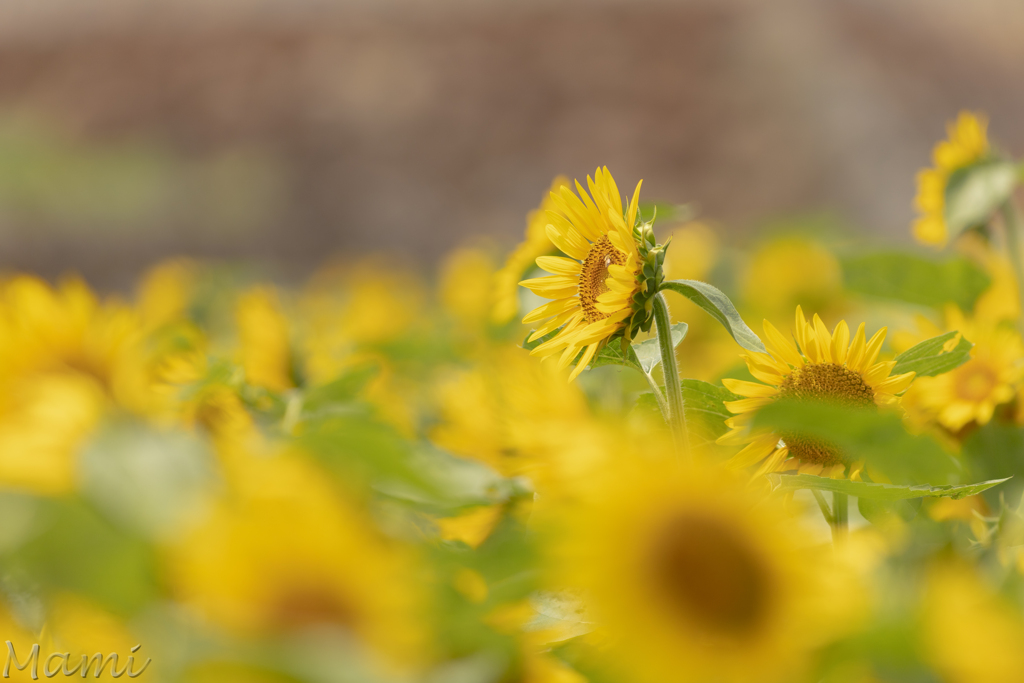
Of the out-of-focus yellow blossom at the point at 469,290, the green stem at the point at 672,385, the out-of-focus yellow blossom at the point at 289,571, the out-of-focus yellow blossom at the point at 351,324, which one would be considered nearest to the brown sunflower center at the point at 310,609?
the out-of-focus yellow blossom at the point at 289,571

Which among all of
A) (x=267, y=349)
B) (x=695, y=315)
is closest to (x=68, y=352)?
(x=267, y=349)

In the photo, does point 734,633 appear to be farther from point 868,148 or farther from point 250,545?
point 868,148

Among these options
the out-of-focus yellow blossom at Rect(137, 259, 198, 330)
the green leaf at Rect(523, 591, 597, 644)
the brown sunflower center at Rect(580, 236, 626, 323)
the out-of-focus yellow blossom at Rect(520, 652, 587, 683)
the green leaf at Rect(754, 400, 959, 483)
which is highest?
the out-of-focus yellow blossom at Rect(137, 259, 198, 330)

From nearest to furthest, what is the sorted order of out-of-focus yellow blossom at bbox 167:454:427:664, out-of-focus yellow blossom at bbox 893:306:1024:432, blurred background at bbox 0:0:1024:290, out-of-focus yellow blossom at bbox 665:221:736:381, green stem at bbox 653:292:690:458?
out-of-focus yellow blossom at bbox 167:454:427:664
green stem at bbox 653:292:690:458
out-of-focus yellow blossom at bbox 893:306:1024:432
out-of-focus yellow blossom at bbox 665:221:736:381
blurred background at bbox 0:0:1024:290

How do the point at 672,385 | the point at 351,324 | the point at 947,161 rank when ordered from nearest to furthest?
the point at 672,385 < the point at 947,161 < the point at 351,324

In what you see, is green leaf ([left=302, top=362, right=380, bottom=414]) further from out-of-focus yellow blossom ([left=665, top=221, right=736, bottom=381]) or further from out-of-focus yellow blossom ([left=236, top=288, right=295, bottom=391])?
out-of-focus yellow blossom ([left=665, top=221, right=736, bottom=381])

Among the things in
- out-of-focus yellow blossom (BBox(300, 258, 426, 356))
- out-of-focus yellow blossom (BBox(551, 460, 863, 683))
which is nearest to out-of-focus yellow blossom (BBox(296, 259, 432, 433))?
out-of-focus yellow blossom (BBox(300, 258, 426, 356))

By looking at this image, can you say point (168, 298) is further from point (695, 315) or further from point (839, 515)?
point (839, 515)
